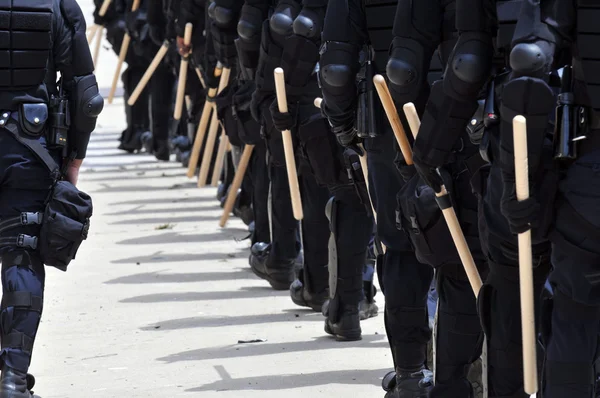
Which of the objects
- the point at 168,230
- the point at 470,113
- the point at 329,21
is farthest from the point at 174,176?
the point at 470,113

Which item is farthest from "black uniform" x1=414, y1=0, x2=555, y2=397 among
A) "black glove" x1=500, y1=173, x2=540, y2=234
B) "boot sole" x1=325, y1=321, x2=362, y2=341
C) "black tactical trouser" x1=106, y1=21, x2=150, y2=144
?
"black tactical trouser" x1=106, y1=21, x2=150, y2=144

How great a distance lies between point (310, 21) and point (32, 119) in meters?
1.61

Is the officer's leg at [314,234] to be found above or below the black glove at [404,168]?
below

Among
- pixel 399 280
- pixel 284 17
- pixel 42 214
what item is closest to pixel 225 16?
pixel 284 17

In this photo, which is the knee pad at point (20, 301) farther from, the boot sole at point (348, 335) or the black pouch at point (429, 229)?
the boot sole at point (348, 335)

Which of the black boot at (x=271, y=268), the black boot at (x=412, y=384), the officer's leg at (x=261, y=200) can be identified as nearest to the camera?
the black boot at (x=412, y=384)

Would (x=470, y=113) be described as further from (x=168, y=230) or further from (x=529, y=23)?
(x=168, y=230)

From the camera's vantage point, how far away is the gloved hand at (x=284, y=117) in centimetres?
780

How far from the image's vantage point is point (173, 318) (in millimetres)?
8859

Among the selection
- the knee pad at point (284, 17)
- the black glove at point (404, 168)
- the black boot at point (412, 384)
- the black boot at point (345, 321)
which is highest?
the black glove at point (404, 168)

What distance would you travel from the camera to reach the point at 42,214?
21.3ft

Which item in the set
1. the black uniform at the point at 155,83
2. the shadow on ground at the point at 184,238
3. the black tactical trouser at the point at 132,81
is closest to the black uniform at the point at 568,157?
the shadow on ground at the point at 184,238

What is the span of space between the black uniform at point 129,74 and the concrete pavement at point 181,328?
372cm

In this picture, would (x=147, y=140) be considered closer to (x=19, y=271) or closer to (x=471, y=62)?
(x=19, y=271)
